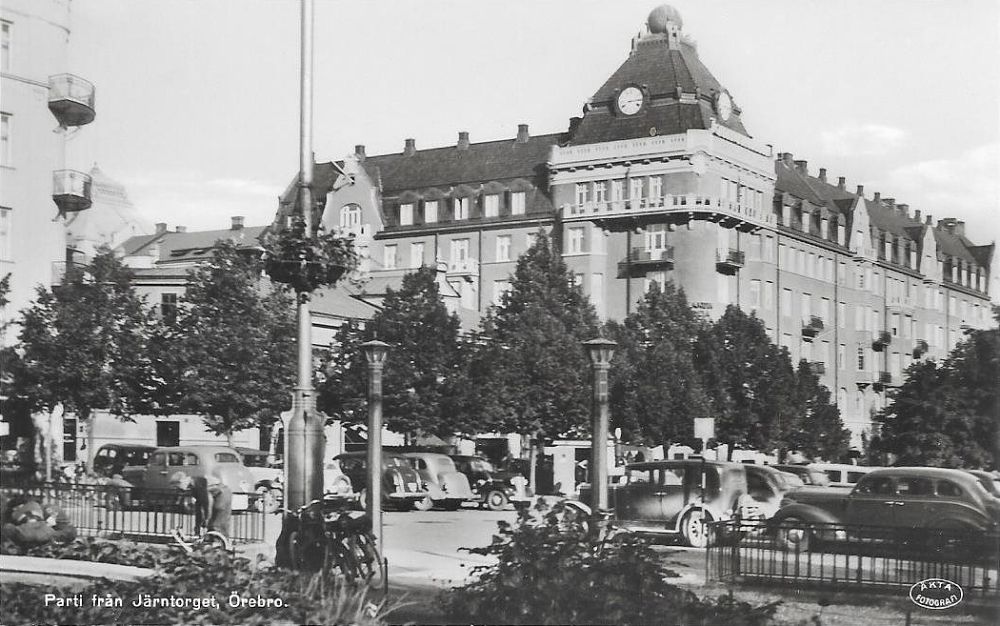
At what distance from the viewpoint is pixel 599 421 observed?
11539 millimetres

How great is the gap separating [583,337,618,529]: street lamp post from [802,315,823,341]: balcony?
4.48 metres

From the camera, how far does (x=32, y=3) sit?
12.4 m

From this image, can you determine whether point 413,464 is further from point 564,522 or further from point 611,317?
point 564,522

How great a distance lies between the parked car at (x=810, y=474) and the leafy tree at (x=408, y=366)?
554 cm

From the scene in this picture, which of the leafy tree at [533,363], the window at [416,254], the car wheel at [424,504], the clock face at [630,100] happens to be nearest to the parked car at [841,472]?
the leafy tree at [533,363]

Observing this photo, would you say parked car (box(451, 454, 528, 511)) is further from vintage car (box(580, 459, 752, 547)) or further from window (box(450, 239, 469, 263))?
window (box(450, 239, 469, 263))

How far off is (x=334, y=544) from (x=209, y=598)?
154 centimetres

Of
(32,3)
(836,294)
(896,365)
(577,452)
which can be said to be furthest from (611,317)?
(32,3)

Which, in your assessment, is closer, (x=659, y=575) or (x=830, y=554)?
(x=659, y=575)

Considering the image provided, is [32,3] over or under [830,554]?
over

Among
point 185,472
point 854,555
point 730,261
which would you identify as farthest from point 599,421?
point 185,472

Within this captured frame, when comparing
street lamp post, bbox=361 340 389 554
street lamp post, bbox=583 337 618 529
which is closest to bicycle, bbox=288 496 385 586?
street lamp post, bbox=361 340 389 554

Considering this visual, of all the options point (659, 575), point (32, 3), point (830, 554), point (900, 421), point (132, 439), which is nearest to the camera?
point (659, 575)

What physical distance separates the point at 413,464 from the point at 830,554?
5789mm
